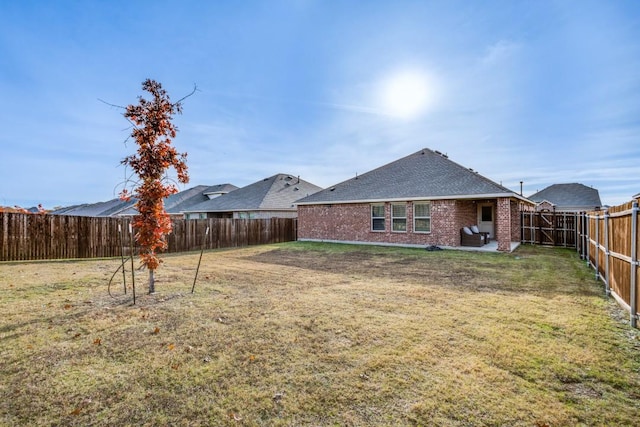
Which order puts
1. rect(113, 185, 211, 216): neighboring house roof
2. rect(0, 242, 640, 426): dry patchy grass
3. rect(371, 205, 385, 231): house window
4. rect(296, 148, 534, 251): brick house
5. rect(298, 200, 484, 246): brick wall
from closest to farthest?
rect(0, 242, 640, 426): dry patchy grass → rect(296, 148, 534, 251): brick house → rect(298, 200, 484, 246): brick wall → rect(371, 205, 385, 231): house window → rect(113, 185, 211, 216): neighboring house roof

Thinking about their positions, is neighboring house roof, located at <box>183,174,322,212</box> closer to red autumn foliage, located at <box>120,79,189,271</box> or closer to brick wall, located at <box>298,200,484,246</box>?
brick wall, located at <box>298,200,484,246</box>

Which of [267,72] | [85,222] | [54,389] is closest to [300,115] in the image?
[267,72]

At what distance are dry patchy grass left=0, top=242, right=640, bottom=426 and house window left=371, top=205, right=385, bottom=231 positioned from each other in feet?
33.4

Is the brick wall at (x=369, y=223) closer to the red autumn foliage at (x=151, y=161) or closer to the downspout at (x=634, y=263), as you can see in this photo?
the downspout at (x=634, y=263)

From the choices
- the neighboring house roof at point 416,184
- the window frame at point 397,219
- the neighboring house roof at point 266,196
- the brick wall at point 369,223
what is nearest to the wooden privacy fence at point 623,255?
the neighboring house roof at point 416,184

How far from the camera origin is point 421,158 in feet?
62.3

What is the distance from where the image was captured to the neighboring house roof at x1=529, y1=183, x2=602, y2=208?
107ft

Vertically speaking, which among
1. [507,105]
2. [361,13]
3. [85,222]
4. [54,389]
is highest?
[361,13]

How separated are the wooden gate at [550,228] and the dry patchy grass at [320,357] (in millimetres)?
10808

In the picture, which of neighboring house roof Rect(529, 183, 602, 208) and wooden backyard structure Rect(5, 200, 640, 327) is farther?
neighboring house roof Rect(529, 183, 602, 208)

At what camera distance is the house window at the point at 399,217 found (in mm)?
16328

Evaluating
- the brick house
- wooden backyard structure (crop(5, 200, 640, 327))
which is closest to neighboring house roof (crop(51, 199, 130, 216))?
wooden backyard structure (crop(5, 200, 640, 327))

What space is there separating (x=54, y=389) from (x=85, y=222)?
12.6m

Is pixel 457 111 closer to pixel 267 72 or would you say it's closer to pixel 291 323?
pixel 267 72
